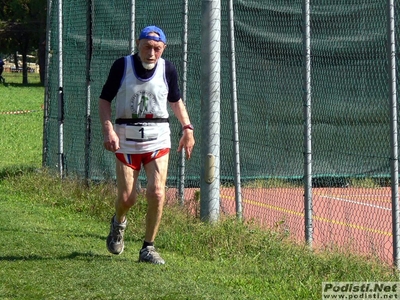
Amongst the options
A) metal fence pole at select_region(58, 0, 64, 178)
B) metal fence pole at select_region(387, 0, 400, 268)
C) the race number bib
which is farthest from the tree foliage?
metal fence pole at select_region(387, 0, 400, 268)

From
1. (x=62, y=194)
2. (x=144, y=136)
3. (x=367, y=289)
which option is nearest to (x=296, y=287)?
(x=367, y=289)

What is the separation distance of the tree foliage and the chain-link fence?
176ft

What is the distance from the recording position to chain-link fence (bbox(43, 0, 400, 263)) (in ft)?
33.7

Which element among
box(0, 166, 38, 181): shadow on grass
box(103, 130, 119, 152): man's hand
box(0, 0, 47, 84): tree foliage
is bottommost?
box(0, 166, 38, 181): shadow on grass

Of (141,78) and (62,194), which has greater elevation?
(141,78)

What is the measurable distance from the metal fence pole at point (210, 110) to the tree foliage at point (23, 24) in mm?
56054

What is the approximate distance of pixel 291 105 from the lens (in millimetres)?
11031

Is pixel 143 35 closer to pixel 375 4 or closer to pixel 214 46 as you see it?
pixel 214 46

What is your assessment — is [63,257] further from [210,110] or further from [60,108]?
[60,108]

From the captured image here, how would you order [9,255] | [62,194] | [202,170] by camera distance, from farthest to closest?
[62,194]
[202,170]
[9,255]

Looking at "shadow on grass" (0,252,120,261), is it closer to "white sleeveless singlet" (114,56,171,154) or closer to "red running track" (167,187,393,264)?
"white sleeveless singlet" (114,56,171,154)

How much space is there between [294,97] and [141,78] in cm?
343

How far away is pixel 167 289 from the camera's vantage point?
7.03 metres

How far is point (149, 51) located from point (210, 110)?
182 centimetres
